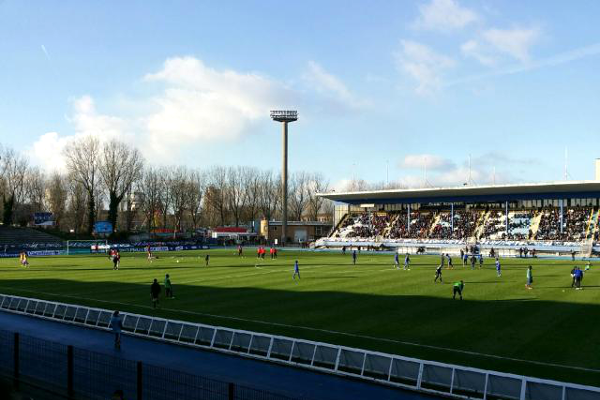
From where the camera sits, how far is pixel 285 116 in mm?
107562

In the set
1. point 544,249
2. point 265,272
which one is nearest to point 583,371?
point 265,272

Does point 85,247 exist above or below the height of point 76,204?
below

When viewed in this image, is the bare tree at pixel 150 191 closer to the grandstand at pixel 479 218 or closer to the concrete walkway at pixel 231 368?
A: the grandstand at pixel 479 218

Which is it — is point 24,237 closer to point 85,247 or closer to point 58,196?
point 85,247

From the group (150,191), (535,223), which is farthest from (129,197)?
(535,223)

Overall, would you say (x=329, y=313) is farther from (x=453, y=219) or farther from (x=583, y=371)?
(x=453, y=219)

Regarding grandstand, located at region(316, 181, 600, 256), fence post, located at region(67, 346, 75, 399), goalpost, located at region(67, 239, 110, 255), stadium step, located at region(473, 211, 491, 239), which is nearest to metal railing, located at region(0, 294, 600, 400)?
fence post, located at region(67, 346, 75, 399)

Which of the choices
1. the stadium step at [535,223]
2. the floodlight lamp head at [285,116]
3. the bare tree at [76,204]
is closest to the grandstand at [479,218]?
the stadium step at [535,223]

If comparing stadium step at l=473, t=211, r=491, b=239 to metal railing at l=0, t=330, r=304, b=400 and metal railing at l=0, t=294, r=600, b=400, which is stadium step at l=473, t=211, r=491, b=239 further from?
metal railing at l=0, t=330, r=304, b=400

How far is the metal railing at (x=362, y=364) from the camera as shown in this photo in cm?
1234

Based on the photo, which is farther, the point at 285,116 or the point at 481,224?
the point at 285,116

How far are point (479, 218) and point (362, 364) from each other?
224ft

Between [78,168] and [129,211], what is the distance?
15735mm

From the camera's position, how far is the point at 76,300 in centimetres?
2816
